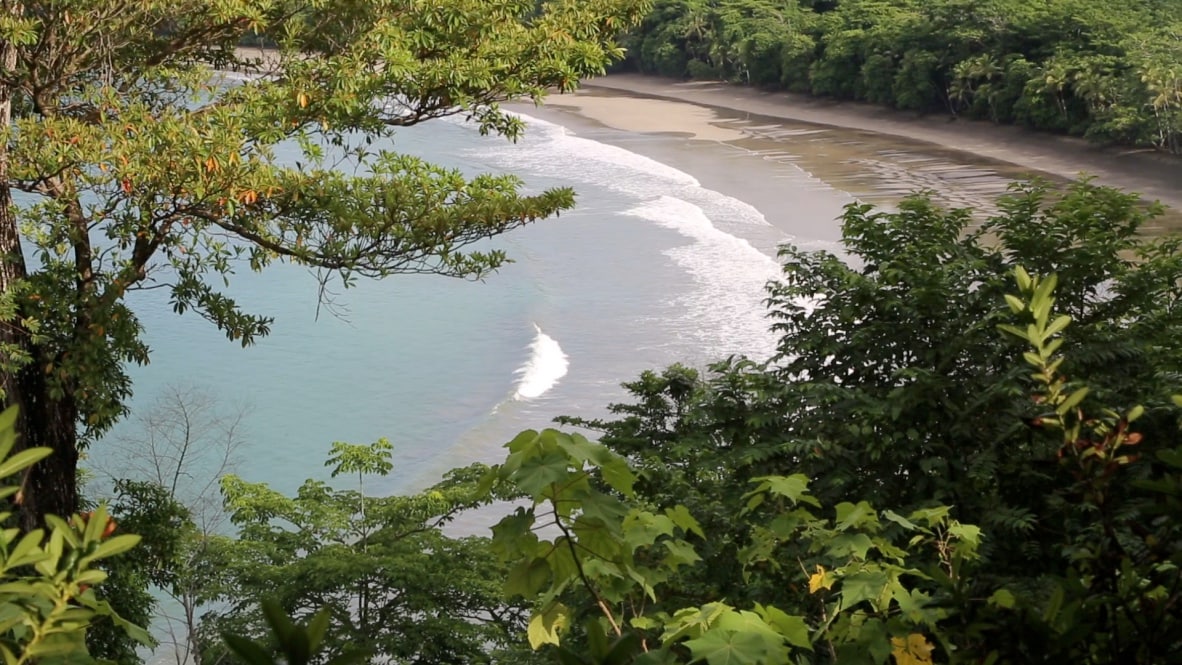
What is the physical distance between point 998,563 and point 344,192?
15.9 feet

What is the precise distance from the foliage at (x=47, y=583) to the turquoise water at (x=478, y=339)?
525 inches

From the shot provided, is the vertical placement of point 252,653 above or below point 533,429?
above

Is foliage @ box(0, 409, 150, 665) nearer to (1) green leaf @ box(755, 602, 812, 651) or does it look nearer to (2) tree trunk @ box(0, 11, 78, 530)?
(1) green leaf @ box(755, 602, 812, 651)

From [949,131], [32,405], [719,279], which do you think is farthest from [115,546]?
[949,131]

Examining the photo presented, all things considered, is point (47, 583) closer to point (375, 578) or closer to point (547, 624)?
point (547, 624)

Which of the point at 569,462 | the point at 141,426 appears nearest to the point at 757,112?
the point at 141,426

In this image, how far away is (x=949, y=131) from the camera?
3484 cm

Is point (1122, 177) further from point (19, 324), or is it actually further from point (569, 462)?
point (569, 462)

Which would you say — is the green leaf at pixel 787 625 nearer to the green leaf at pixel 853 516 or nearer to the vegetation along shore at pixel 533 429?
the vegetation along shore at pixel 533 429

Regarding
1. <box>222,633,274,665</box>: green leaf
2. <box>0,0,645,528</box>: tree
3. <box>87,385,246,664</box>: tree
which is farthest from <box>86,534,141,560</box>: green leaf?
<box>0,0,645,528</box>: tree

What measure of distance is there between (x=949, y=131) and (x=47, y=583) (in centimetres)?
3593

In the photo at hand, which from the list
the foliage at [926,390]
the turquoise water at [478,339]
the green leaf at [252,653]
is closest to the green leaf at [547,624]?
the green leaf at [252,653]

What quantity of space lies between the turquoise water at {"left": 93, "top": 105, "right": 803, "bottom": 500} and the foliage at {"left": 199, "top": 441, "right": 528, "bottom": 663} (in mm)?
4896

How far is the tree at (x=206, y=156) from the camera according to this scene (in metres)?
7.14
